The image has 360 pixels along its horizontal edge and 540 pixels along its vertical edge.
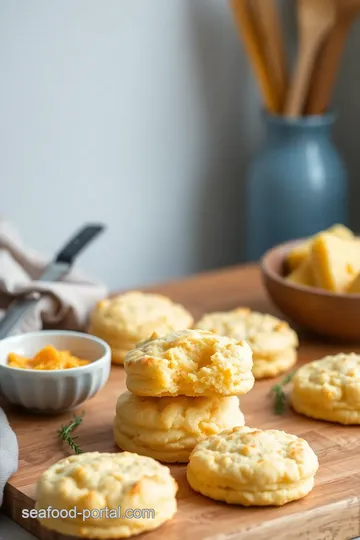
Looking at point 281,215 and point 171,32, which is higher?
point 171,32

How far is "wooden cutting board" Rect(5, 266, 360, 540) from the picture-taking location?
4.57 feet

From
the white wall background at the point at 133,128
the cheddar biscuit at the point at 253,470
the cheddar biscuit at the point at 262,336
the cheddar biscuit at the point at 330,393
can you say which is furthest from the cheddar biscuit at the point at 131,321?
the white wall background at the point at 133,128

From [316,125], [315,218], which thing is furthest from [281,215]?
[316,125]

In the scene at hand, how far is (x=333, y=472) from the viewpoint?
5.11ft

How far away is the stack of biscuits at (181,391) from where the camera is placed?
1.54 metres

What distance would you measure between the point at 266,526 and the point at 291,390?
53cm

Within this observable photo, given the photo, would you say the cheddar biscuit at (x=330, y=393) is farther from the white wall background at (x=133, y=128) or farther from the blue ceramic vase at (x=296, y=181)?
the white wall background at (x=133, y=128)

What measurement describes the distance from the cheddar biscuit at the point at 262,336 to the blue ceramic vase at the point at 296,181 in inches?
36.5

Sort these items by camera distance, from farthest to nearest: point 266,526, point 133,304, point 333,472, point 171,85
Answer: point 171,85
point 133,304
point 333,472
point 266,526

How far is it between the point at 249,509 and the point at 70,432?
0.41 metres

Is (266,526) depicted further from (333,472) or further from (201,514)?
(333,472)

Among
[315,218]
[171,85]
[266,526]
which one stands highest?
[171,85]

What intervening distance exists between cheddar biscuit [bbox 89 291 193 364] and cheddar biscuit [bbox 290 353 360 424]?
0.32m

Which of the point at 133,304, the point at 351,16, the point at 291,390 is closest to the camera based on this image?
the point at 291,390
